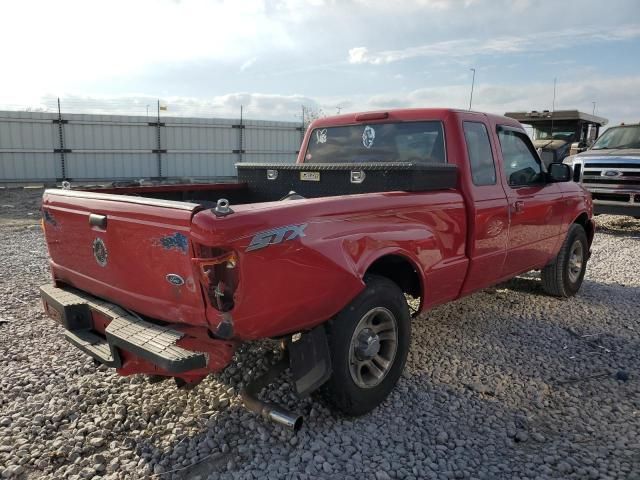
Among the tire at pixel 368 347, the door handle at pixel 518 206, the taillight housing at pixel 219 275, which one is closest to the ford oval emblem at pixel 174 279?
the taillight housing at pixel 219 275

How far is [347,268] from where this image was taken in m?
2.99

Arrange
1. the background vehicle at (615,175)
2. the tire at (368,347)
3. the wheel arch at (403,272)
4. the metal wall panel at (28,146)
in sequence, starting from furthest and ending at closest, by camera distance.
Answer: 1. the metal wall panel at (28,146)
2. the background vehicle at (615,175)
3. the wheel arch at (403,272)
4. the tire at (368,347)

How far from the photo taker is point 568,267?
5758mm

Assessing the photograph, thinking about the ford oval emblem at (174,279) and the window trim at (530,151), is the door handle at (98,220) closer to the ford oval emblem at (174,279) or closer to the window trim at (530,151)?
the ford oval emblem at (174,279)

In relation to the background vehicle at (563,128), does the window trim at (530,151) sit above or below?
below

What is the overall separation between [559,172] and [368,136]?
1.97m

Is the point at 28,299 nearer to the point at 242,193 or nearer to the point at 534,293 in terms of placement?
the point at 242,193

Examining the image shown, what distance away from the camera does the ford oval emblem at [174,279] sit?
2.71 m

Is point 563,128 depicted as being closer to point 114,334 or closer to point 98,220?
point 98,220

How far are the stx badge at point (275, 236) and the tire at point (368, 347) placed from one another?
631 mm

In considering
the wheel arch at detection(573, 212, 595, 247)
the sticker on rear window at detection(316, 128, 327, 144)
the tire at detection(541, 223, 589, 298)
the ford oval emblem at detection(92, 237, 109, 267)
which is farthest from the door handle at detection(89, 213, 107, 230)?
the wheel arch at detection(573, 212, 595, 247)

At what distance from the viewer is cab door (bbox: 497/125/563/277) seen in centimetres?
464

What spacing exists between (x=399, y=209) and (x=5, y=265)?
5.97 meters

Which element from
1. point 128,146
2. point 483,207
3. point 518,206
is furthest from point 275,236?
point 128,146
